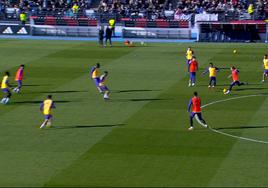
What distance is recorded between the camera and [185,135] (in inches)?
1428

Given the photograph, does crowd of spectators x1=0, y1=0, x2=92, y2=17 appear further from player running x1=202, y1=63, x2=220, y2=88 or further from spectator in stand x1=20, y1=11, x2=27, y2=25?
player running x1=202, y1=63, x2=220, y2=88

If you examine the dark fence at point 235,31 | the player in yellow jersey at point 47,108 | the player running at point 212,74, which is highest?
the player in yellow jersey at point 47,108

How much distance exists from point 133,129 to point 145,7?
165 ft

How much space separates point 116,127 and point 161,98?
809cm

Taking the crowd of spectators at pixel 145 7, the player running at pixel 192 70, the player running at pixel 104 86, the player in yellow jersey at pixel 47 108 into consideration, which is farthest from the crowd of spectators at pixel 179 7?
the player in yellow jersey at pixel 47 108

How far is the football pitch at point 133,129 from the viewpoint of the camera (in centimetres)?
3008

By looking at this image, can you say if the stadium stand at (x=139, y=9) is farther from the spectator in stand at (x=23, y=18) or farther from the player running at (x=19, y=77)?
the player running at (x=19, y=77)

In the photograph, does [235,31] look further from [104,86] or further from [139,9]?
[104,86]

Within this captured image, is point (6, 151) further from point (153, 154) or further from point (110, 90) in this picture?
point (110, 90)

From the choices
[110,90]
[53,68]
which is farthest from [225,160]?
[53,68]

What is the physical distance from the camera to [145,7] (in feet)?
283

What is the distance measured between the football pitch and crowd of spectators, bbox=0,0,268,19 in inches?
851

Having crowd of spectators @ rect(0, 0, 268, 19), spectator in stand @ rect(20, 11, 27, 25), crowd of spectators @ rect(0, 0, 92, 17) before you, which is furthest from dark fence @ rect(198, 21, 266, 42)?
spectator in stand @ rect(20, 11, 27, 25)

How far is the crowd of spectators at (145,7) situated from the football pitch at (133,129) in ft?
70.9
